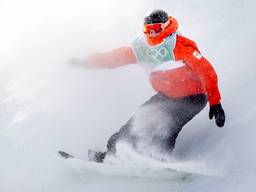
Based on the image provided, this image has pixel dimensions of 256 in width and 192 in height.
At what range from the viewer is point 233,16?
783 cm

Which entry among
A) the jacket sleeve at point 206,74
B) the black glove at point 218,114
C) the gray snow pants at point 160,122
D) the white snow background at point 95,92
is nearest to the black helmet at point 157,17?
the jacket sleeve at point 206,74

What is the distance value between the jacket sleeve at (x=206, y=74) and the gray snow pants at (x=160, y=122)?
296mm

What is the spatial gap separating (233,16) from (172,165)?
3612mm

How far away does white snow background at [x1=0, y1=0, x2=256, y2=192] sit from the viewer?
5211 millimetres

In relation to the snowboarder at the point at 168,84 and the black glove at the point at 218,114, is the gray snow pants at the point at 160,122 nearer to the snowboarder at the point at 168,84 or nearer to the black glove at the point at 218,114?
the snowboarder at the point at 168,84

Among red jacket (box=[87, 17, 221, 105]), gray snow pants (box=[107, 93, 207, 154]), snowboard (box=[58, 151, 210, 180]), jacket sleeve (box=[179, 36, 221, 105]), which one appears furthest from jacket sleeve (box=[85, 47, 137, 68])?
snowboard (box=[58, 151, 210, 180])

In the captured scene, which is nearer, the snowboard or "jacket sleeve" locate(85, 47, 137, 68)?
the snowboard

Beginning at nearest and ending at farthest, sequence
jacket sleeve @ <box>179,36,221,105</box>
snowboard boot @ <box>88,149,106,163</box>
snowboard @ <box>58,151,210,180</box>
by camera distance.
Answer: snowboard @ <box>58,151,210,180</box>, jacket sleeve @ <box>179,36,221,105</box>, snowboard boot @ <box>88,149,106,163</box>

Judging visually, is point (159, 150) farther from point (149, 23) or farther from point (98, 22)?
point (98, 22)

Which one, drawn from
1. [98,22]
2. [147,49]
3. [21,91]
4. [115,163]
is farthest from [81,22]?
[115,163]

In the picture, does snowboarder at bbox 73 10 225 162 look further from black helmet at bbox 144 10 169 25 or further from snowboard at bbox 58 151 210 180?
snowboard at bbox 58 151 210 180

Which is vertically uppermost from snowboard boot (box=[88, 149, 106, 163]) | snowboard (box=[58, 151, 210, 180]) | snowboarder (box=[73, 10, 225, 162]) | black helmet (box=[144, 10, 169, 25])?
black helmet (box=[144, 10, 169, 25])

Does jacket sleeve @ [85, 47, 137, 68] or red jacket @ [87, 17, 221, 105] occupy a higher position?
jacket sleeve @ [85, 47, 137, 68]

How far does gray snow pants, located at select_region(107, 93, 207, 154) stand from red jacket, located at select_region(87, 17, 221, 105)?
9 cm
